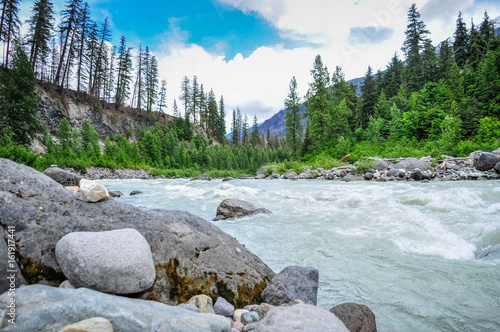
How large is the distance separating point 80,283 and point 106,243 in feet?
1.13

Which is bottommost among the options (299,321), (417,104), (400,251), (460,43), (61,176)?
(400,251)

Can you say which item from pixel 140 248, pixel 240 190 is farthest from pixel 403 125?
pixel 140 248

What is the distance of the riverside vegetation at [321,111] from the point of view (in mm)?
20031

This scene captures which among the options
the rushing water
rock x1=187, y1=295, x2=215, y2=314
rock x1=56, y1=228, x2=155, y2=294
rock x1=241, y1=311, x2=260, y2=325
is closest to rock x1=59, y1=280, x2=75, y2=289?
rock x1=56, y1=228, x2=155, y2=294

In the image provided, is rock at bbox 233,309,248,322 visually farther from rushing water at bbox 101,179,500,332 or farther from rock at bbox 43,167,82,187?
rock at bbox 43,167,82,187

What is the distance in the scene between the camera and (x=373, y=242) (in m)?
4.82

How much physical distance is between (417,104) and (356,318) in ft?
128

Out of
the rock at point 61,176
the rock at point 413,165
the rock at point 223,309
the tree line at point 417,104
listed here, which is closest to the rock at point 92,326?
the rock at point 223,309

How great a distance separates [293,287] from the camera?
2.79 meters

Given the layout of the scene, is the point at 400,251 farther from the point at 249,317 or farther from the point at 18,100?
the point at 18,100

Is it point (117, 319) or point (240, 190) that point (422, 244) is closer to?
point (117, 319)

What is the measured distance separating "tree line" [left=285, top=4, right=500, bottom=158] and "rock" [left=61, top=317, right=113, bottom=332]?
24.0 meters

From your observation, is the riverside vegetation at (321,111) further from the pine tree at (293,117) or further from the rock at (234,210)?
the rock at (234,210)

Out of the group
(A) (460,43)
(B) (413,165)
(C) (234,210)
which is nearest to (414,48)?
(A) (460,43)
